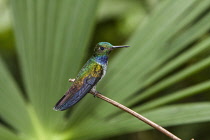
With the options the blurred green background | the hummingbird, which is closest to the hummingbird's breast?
the hummingbird

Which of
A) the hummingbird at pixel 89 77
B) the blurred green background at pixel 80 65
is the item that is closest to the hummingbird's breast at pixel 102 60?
the hummingbird at pixel 89 77

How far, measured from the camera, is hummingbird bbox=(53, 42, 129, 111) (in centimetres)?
75

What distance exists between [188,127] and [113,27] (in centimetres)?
89

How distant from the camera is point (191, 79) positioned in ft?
8.30

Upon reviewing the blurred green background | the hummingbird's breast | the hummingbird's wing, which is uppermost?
the blurred green background

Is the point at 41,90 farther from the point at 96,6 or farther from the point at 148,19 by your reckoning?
the point at 148,19

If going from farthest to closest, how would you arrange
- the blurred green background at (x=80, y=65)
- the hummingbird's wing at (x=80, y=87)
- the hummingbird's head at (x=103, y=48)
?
the blurred green background at (x=80, y=65) < the hummingbird's head at (x=103, y=48) < the hummingbird's wing at (x=80, y=87)

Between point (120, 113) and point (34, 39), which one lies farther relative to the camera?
point (120, 113)

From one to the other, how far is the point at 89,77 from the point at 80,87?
0.11 metres

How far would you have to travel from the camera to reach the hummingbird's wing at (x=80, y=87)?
733 millimetres

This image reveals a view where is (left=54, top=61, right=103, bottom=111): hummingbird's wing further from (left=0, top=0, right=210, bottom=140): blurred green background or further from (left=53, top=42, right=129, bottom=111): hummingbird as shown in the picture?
(left=0, top=0, right=210, bottom=140): blurred green background

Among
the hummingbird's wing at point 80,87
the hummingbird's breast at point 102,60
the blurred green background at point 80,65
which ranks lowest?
the hummingbird's wing at point 80,87

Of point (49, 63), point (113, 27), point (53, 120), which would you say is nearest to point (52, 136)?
point (53, 120)

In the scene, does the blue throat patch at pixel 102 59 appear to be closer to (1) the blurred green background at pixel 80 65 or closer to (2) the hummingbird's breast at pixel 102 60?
(2) the hummingbird's breast at pixel 102 60
